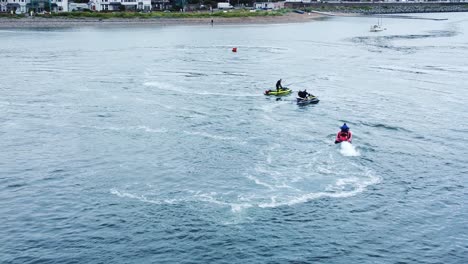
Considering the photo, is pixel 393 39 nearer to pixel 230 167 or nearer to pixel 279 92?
pixel 279 92

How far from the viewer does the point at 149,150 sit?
181 feet

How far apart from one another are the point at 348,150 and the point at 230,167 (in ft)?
40.2

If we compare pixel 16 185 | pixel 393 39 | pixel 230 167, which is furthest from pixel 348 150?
pixel 393 39

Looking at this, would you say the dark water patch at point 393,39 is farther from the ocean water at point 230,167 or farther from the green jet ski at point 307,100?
the green jet ski at point 307,100

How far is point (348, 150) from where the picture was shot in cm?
5288

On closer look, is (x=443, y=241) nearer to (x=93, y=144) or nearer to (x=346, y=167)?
(x=346, y=167)

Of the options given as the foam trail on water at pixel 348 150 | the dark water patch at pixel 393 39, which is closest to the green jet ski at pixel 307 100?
the foam trail on water at pixel 348 150

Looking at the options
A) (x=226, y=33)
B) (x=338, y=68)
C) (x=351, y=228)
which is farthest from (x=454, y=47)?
(x=351, y=228)

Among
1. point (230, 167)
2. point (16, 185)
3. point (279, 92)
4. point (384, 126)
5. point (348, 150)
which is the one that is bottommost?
point (16, 185)

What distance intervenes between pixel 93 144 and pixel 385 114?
37.0 metres

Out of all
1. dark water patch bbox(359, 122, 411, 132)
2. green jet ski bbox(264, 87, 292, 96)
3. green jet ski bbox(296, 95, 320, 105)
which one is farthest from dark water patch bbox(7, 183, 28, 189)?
green jet ski bbox(264, 87, 292, 96)

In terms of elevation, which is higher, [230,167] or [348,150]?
[348,150]

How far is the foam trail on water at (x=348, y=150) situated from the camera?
5250cm

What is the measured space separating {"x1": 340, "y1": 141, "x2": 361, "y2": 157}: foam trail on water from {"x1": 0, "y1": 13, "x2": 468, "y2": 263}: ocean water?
174mm
